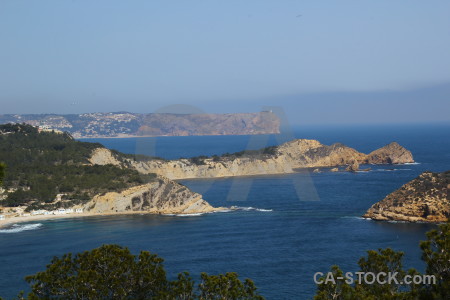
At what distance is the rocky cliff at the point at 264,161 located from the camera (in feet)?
332

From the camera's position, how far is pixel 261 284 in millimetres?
36031

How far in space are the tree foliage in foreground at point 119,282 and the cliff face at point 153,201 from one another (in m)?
44.9

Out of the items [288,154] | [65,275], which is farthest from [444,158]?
[65,275]

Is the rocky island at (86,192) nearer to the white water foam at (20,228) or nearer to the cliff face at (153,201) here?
the cliff face at (153,201)

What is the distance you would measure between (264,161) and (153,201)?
43347 millimetres

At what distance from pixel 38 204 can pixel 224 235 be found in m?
27.7

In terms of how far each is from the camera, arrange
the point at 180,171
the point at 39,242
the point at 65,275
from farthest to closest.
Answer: the point at 180,171, the point at 39,242, the point at 65,275

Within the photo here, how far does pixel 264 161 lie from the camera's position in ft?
360

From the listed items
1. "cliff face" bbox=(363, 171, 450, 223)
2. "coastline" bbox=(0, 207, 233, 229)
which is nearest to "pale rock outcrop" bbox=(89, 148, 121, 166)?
"coastline" bbox=(0, 207, 233, 229)

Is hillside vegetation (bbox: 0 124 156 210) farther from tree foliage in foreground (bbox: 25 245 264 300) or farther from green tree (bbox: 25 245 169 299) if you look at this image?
tree foliage in foreground (bbox: 25 245 264 300)

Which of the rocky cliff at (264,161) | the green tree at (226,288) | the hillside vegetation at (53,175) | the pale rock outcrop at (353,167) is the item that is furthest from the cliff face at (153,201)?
the pale rock outcrop at (353,167)

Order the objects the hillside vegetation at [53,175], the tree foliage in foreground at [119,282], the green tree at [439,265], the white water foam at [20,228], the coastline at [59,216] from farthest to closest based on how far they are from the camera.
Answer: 1. the hillside vegetation at [53,175]
2. the coastline at [59,216]
3. the white water foam at [20,228]
4. the tree foliage in foreground at [119,282]
5. the green tree at [439,265]

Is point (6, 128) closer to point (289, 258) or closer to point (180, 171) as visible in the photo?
point (180, 171)

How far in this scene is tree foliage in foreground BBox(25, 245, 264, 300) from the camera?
830 inches
